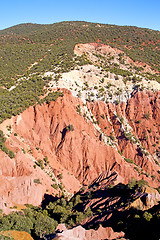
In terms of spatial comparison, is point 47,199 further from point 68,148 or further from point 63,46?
point 63,46

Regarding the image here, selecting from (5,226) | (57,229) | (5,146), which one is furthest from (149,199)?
(5,146)

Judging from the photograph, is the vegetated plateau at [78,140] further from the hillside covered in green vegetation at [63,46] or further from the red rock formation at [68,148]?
the hillside covered in green vegetation at [63,46]

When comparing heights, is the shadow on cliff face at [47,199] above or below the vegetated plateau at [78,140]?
below

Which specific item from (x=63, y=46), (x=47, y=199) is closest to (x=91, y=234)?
(x=47, y=199)

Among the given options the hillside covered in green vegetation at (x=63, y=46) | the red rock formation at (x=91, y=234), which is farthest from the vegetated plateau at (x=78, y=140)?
the hillside covered in green vegetation at (x=63, y=46)

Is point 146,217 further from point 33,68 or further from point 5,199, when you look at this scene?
Answer: point 33,68

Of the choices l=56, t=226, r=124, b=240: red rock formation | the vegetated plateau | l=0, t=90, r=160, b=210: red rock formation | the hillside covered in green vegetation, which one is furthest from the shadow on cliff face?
the hillside covered in green vegetation

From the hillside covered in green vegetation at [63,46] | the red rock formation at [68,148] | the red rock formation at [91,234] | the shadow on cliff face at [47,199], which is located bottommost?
the red rock formation at [91,234]

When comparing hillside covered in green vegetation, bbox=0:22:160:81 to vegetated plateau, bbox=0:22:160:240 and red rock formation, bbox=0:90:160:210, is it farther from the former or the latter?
red rock formation, bbox=0:90:160:210
